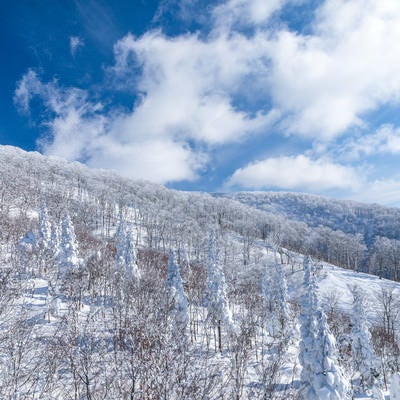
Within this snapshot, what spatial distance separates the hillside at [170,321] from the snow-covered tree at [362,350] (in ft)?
0.43

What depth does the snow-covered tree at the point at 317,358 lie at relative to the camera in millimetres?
16766

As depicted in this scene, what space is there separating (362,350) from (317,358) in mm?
22271

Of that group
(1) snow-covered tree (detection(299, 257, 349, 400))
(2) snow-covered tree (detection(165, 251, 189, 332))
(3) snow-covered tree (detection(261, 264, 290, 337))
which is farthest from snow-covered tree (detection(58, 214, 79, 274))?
(1) snow-covered tree (detection(299, 257, 349, 400))

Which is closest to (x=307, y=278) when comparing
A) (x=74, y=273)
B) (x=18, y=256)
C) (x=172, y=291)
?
(x=172, y=291)

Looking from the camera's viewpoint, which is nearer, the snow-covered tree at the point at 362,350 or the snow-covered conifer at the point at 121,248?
the snow-covered tree at the point at 362,350

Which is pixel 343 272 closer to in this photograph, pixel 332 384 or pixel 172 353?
pixel 332 384

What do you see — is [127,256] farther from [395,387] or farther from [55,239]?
[395,387]

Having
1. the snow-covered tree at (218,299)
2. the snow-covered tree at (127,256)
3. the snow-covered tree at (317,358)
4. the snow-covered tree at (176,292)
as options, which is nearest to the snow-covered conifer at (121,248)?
the snow-covered tree at (127,256)

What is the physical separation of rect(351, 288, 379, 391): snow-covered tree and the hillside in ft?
0.43

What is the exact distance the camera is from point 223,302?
39688 mm

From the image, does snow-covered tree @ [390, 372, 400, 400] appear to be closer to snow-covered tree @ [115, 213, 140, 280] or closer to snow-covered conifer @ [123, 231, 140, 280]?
snow-covered tree @ [115, 213, 140, 280]

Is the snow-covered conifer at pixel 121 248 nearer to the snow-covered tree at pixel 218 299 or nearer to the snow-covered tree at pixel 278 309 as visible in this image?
the snow-covered tree at pixel 218 299

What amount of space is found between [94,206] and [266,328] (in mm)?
115168

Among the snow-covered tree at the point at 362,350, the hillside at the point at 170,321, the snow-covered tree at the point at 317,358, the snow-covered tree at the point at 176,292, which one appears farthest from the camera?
the snow-covered tree at the point at 176,292
